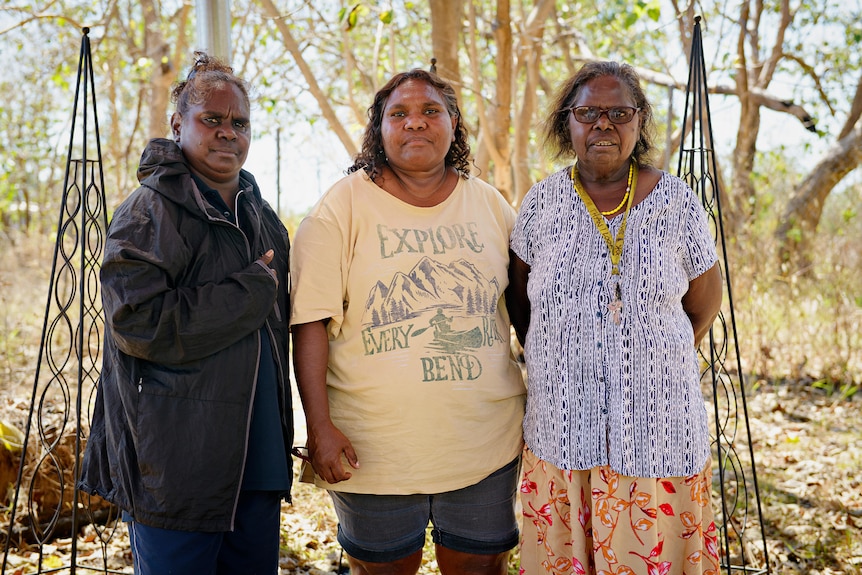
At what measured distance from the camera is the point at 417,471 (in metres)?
2.27

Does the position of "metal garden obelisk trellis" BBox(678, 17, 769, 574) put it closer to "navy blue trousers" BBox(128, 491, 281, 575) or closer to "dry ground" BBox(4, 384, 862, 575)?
"dry ground" BBox(4, 384, 862, 575)

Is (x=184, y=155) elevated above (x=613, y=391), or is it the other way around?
(x=184, y=155)

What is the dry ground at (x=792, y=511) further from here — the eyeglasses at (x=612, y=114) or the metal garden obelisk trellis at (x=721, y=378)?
the eyeglasses at (x=612, y=114)

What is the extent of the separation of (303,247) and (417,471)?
0.76 meters

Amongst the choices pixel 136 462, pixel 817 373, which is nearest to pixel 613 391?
pixel 136 462

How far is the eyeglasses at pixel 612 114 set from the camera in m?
2.24

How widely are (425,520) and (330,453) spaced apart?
A: 44 cm

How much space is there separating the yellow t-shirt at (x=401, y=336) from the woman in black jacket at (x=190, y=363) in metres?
0.21

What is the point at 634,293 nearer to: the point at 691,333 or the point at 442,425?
the point at 691,333

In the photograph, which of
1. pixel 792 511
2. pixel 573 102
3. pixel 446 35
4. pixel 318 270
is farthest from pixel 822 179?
pixel 318 270

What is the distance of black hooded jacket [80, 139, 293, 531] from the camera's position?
1.92m

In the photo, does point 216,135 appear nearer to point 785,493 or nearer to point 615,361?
point 615,361

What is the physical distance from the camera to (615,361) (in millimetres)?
2135

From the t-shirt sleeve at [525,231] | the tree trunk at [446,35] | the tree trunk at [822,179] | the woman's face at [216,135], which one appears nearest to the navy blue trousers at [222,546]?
the woman's face at [216,135]
